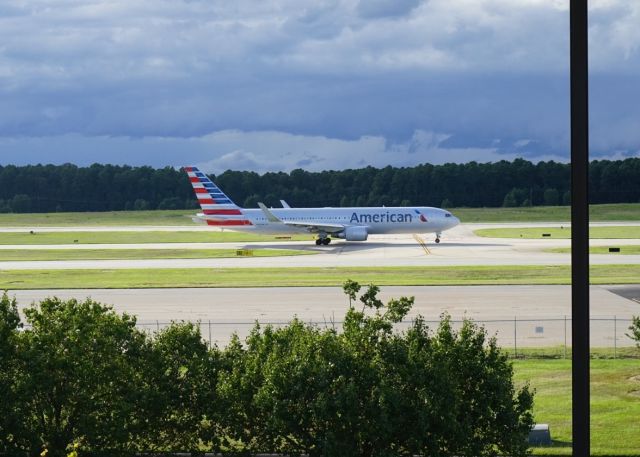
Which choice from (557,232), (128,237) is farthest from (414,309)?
(128,237)

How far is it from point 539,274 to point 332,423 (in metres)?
44.0

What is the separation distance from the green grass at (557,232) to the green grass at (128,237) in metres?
24.0

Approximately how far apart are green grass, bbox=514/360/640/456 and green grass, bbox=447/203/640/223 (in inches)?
4851

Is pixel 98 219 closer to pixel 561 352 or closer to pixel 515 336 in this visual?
pixel 515 336

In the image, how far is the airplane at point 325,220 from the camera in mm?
89188

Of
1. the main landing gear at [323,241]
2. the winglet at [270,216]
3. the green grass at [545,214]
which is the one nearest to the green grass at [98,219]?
the green grass at [545,214]

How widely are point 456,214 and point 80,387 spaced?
519 ft

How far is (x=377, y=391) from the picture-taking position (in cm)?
1595

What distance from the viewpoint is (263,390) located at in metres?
16.3

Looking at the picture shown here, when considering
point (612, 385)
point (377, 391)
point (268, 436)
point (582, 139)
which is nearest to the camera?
point (582, 139)

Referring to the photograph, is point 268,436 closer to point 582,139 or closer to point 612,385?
point 582,139

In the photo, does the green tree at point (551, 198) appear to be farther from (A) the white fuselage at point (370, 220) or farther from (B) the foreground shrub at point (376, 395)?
(B) the foreground shrub at point (376, 395)

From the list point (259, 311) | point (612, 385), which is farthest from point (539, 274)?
point (612, 385)

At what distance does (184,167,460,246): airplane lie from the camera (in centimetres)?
8919
